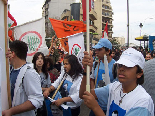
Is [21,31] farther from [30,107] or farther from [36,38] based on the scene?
[30,107]

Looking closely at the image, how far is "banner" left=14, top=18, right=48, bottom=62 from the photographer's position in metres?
3.91

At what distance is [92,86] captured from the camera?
3.30 metres

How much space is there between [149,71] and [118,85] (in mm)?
363

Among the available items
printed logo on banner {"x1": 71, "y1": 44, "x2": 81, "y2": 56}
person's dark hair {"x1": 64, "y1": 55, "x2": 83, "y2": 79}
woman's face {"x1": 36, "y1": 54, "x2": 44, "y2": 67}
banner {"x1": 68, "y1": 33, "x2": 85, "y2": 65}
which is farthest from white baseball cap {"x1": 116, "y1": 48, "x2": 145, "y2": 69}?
woman's face {"x1": 36, "y1": 54, "x2": 44, "y2": 67}

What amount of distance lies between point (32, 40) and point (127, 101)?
9.74 feet

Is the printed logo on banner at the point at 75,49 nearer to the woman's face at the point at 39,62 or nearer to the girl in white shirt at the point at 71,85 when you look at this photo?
the girl in white shirt at the point at 71,85

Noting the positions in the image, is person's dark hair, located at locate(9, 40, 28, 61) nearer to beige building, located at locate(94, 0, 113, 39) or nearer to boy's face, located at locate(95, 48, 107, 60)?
boy's face, located at locate(95, 48, 107, 60)

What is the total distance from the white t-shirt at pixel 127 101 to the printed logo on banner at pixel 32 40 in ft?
8.36

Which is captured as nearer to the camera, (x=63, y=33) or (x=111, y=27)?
(x=63, y=33)

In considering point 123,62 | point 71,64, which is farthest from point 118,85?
point 71,64

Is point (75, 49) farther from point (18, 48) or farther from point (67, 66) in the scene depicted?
point (18, 48)

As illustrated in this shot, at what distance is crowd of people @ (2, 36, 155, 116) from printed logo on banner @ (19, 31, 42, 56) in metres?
1.14

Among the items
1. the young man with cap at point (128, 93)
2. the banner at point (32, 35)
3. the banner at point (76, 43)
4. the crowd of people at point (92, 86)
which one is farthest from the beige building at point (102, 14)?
the young man with cap at point (128, 93)

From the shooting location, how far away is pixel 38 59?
3.72 m
